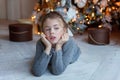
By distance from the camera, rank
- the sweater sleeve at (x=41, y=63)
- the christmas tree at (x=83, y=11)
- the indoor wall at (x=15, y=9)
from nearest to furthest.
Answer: the sweater sleeve at (x=41, y=63) → the christmas tree at (x=83, y=11) → the indoor wall at (x=15, y=9)

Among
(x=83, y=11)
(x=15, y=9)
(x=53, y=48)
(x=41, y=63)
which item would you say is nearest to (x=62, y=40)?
(x=53, y=48)

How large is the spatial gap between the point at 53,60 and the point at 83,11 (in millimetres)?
1497

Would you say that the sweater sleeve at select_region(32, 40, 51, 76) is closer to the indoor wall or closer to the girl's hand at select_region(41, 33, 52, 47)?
the girl's hand at select_region(41, 33, 52, 47)

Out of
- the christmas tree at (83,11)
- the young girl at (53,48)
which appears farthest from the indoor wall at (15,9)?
the young girl at (53,48)

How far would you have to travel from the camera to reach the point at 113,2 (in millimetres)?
3311

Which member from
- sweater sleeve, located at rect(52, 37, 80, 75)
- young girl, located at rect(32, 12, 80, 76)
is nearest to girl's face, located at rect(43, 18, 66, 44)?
young girl, located at rect(32, 12, 80, 76)

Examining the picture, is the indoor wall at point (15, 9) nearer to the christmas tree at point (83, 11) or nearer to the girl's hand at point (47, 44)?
the christmas tree at point (83, 11)

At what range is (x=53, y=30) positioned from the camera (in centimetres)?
198

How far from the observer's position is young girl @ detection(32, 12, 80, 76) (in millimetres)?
1917

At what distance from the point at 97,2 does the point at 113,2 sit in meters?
0.25

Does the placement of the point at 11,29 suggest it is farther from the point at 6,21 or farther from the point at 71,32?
the point at 6,21

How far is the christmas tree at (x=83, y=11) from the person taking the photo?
3.14m

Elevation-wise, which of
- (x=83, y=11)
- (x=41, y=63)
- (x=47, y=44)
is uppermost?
(x=83, y=11)

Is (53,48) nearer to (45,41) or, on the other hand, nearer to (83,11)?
(45,41)
